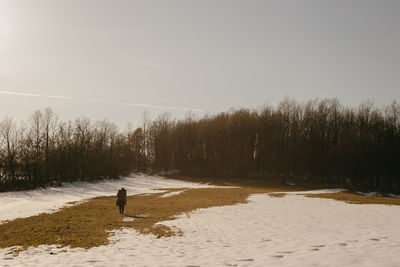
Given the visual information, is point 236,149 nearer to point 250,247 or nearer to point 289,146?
point 289,146

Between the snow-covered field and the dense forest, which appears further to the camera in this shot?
the dense forest

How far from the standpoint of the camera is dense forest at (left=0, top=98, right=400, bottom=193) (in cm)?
5119

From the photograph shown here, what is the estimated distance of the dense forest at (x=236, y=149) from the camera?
168ft

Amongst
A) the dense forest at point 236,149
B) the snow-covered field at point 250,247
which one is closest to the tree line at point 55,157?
the dense forest at point 236,149

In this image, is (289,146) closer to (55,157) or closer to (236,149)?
(236,149)

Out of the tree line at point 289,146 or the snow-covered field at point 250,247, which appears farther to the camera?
the tree line at point 289,146

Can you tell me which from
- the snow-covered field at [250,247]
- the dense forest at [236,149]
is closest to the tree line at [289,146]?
the dense forest at [236,149]

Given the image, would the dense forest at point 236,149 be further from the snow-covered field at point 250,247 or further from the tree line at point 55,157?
the snow-covered field at point 250,247

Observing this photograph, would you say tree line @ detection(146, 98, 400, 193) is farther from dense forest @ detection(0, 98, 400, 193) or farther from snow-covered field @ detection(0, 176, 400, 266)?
snow-covered field @ detection(0, 176, 400, 266)

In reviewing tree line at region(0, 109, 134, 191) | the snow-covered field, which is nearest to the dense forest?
tree line at region(0, 109, 134, 191)

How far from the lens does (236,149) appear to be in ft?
253

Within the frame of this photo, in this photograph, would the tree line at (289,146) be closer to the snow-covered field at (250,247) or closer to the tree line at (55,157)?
the tree line at (55,157)

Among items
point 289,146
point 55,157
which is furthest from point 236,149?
point 55,157

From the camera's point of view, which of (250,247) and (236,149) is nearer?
(250,247)
